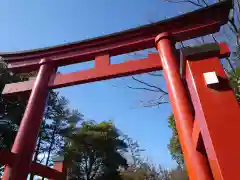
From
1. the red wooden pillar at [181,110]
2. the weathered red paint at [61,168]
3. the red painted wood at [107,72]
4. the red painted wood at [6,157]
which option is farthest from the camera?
the weathered red paint at [61,168]

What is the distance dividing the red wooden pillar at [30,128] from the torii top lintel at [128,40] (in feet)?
0.78

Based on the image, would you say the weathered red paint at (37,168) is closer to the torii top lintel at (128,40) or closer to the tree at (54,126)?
the torii top lintel at (128,40)

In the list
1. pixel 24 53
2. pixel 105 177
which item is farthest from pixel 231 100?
pixel 105 177

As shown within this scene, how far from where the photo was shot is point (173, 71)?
2393mm

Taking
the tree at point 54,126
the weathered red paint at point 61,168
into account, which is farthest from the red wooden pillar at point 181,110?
the tree at point 54,126

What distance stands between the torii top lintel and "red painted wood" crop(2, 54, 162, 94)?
30 centimetres

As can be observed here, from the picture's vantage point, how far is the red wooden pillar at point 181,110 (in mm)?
1582

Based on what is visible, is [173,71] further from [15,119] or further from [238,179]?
[15,119]

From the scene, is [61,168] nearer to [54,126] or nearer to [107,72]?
[107,72]

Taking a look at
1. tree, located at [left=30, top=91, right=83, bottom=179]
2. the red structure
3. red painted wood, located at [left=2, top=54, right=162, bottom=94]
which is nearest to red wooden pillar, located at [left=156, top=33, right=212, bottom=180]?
the red structure

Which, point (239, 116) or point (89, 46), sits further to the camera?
point (89, 46)

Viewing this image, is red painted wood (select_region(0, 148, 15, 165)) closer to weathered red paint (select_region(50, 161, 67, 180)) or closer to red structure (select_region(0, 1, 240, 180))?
red structure (select_region(0, 1, 240, 180))

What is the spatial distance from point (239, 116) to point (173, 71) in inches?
56.5

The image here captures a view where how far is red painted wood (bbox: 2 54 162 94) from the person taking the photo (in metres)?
2.79
